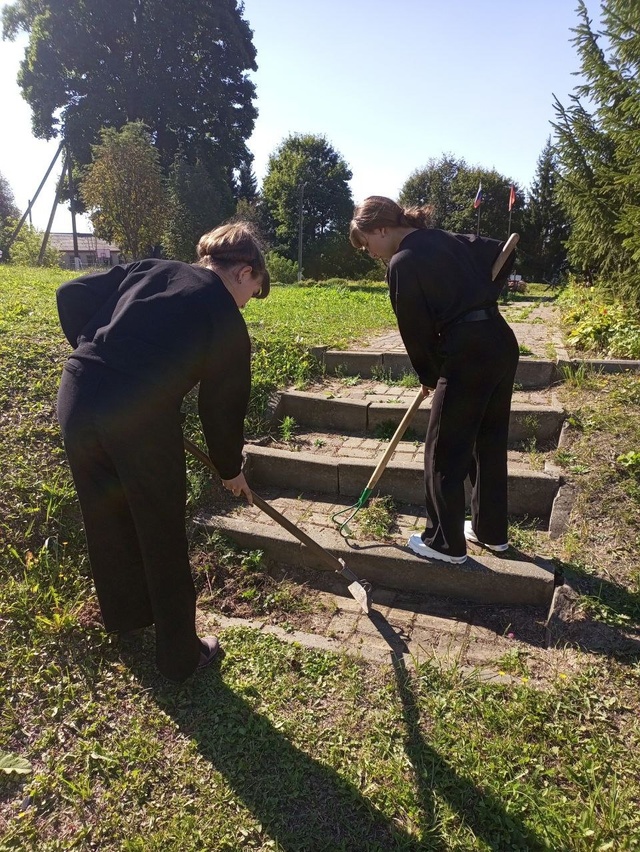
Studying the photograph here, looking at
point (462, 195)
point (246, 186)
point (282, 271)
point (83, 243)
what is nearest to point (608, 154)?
point (282, 271)

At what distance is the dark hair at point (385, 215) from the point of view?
2.71 m

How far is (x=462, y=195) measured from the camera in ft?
106

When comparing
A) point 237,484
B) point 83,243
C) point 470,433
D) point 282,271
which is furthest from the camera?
point 83,243

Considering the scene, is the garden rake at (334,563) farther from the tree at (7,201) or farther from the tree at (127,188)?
the tree at (7,201)

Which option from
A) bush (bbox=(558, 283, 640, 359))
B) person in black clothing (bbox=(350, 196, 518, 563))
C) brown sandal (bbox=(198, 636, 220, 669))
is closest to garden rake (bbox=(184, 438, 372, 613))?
person in black clothing (bbox=(350, 196, 518, 563))

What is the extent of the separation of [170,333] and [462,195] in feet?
113

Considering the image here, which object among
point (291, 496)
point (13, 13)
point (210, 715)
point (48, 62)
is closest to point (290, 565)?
point (291, 496)

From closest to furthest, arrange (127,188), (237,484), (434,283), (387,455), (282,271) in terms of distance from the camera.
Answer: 1. (237,484)
2. (434,283)
3. (387,455)
4. (127,188)
5. (282,271)

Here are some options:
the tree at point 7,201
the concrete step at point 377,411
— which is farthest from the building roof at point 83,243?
the concrete step at point 377,411

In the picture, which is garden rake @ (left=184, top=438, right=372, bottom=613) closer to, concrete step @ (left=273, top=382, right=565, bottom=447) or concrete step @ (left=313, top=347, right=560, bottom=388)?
concrete step @ (left=273, top=382, right=565, bottom=447)

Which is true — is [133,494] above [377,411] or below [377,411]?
above

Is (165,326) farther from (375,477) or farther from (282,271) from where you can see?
(282,271)

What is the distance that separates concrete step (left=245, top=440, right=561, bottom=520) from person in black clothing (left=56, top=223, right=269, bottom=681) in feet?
4.81

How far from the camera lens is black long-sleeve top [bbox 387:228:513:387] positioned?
2.54 metres
